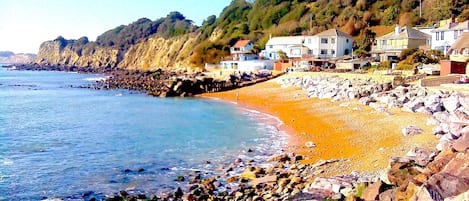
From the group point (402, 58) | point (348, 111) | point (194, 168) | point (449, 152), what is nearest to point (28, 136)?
point (194, 168)

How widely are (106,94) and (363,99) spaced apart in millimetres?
32377

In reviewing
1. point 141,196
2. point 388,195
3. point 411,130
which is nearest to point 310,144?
point 411,130

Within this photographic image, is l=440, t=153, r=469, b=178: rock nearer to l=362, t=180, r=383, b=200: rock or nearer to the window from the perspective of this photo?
l=362, t=180, r=383, b=200: rock

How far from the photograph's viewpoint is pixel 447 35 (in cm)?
4009

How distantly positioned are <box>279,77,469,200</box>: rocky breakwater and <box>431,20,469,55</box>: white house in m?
11.5

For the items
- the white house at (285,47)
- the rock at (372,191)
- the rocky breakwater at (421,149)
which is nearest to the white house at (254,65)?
the white house at (285,47)

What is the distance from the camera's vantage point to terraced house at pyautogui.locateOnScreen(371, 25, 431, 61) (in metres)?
46.2

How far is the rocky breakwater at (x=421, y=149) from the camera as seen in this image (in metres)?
7.99

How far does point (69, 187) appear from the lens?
1518 centimetres

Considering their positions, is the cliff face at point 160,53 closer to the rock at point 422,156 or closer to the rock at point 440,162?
the rock at point 422,156

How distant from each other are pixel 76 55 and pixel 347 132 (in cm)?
14207

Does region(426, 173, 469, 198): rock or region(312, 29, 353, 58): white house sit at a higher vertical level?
region(312, 29, 353, 58): white house

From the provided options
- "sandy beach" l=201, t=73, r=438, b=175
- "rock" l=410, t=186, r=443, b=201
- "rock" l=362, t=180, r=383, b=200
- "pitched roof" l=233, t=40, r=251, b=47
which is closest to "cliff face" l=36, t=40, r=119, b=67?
"pitched roof" l=233, t=40, r=251, b=47

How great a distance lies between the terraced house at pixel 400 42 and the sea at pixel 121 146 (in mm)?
19942
